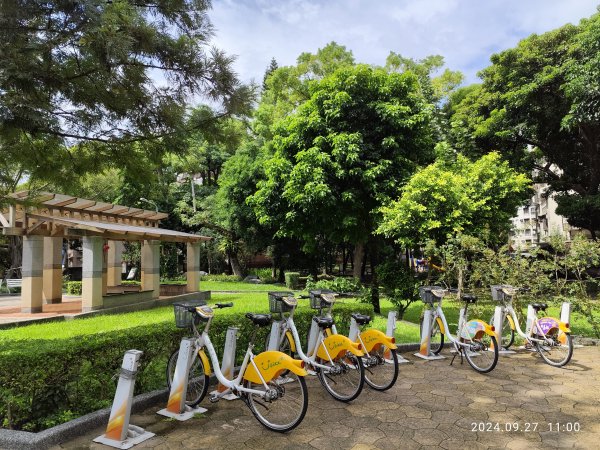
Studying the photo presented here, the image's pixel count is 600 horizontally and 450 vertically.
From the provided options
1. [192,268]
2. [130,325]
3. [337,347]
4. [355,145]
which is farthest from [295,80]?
[337,347]

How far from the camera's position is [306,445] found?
140 inches

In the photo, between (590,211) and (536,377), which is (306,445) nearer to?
(536,377)

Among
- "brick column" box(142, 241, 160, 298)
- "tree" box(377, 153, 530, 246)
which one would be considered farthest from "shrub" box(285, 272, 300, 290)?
"tree" box(377, 153, 530, 246)

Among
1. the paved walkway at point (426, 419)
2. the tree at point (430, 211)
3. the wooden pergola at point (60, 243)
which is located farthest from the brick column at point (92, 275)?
the paved walkway at point (426, 419)

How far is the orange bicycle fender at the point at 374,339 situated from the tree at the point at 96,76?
3.12 m

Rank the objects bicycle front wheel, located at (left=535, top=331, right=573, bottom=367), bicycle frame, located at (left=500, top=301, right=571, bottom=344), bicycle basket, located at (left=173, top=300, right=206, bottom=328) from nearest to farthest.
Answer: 1. bicycle basket, located at (left=173, top=300, right=206, bottom=328)
2. bicycle front wheel, located at (left=535, top=331, right=573, bottom=367)
3. bicycle frame, located at (left=500, top=301, right=571, bottom=344)

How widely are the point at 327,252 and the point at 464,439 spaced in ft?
88.1

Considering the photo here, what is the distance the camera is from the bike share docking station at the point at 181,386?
4.07 m

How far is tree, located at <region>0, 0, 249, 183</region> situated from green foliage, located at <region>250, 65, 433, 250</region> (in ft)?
22.8

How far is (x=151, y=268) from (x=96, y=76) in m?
12.8

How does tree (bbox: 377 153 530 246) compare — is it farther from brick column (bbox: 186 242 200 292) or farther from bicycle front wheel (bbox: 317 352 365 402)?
brick column (bbox: 186 242 200 292)

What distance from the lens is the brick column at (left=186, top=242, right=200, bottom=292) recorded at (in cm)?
1777

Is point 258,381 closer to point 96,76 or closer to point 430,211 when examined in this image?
point 96,76

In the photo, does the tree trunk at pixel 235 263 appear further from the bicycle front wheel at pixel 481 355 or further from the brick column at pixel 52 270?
the bicycle front wheel at pixel 481 355
